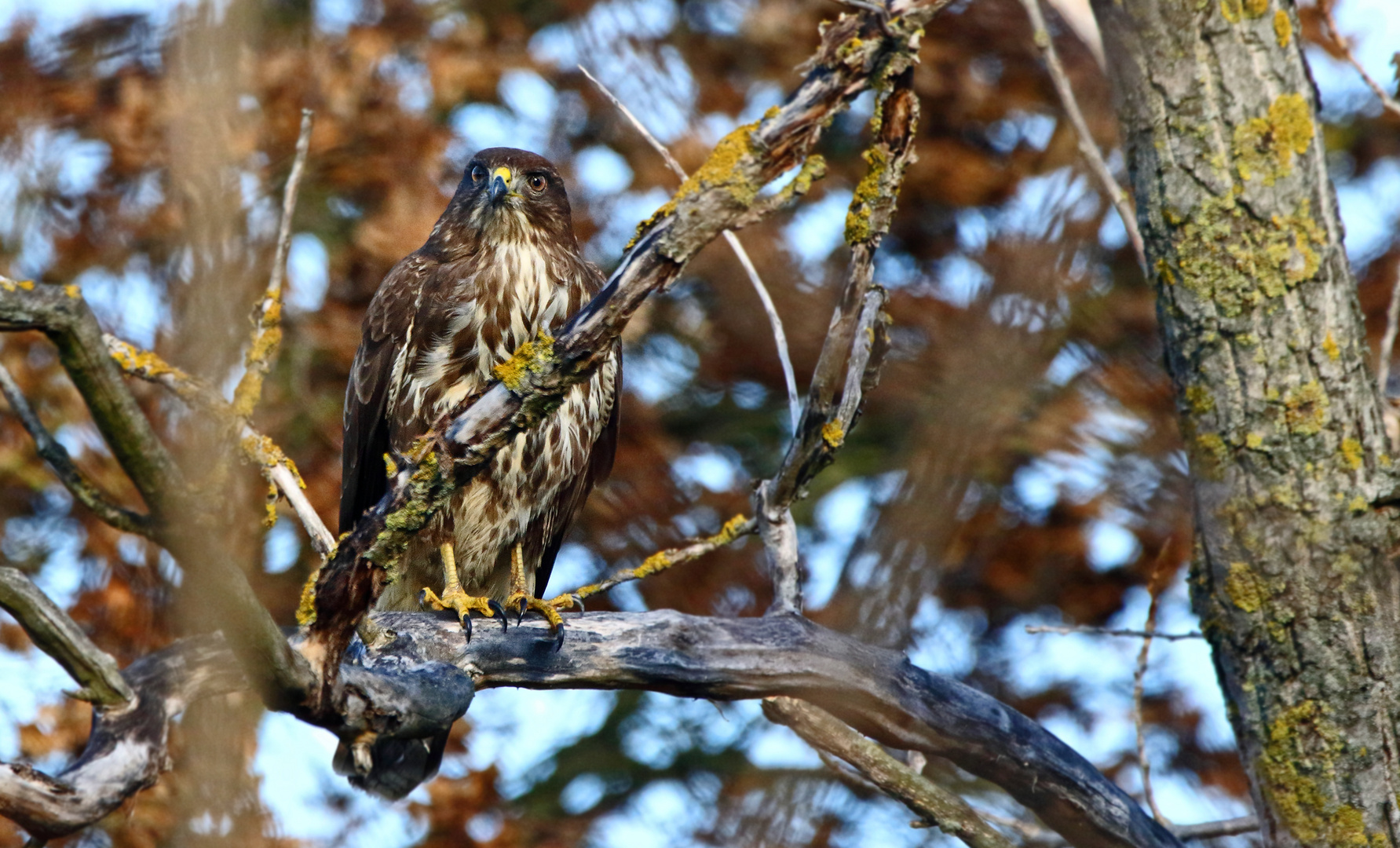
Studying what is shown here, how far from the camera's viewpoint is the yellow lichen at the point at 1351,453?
9.09 ft

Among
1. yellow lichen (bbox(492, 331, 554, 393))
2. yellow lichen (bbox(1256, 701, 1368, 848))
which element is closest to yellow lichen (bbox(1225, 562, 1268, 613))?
yellow lichen (bbox(1256, 701, 1368, 848))

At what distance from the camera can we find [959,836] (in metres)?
2.77

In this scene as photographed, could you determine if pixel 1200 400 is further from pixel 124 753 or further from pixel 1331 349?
pixel 124 753

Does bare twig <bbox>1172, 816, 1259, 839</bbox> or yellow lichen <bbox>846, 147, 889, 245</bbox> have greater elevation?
yellow lichen <bbox>846, 147, 889, 245</bbox>

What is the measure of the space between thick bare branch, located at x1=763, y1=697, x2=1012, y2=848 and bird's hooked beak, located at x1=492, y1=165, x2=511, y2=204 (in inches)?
78.8

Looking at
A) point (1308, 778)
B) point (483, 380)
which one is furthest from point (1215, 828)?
point (483, 380)

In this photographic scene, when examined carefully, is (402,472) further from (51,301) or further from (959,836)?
(959,836)

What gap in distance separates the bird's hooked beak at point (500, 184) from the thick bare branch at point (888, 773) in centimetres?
200

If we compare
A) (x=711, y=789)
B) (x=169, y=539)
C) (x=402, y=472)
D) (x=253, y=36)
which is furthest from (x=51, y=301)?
(x=711, y=789)

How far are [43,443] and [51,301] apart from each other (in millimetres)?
198

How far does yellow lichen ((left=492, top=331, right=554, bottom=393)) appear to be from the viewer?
88.7 inches

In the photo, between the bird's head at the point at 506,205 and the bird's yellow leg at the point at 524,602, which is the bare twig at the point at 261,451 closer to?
the bird's yellow leg at the point at 524,602

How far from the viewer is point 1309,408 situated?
277 cm

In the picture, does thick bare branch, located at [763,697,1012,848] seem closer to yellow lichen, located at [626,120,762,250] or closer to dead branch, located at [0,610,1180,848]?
dead branch, located at [0,610,1180,848]
